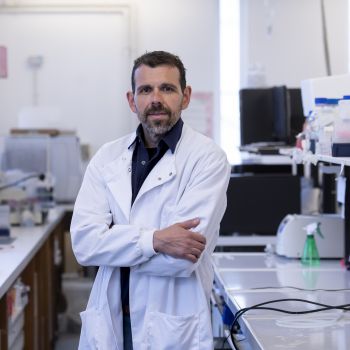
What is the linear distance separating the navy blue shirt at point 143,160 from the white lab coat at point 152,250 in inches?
0.7

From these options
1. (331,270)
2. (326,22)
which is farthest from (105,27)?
(331,270)

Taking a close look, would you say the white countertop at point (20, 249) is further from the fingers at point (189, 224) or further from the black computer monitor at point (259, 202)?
the black computer monitor at point (259, 202)

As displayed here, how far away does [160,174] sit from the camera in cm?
194

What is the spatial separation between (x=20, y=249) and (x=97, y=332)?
1486 millimetres

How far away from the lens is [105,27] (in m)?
5.74

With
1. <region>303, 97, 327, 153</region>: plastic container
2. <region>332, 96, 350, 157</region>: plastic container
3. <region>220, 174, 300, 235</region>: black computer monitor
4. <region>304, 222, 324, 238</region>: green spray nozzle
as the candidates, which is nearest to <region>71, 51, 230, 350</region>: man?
<region>332, 96, 350, 157</region>: plastic container

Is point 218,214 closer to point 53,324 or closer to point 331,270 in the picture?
point 331,270

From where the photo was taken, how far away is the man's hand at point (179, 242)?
1836 millimetres

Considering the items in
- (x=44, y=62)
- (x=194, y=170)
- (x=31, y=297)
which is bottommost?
(x=31, y=297)

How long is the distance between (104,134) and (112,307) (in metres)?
3.91

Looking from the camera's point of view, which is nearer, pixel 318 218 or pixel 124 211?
pixel 124 211

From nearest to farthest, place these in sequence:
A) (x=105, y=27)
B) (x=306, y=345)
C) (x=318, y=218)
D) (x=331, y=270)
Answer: (x=306, y=345), (x=331, y=270), (x=318, y=218), (x=105, y=27)

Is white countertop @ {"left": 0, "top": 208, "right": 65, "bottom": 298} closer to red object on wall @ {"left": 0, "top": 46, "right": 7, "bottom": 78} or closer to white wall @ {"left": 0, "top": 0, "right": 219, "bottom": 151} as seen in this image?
red object on wall @ {"left": 0, "top": 46, "right": 7, "bottom": 78}

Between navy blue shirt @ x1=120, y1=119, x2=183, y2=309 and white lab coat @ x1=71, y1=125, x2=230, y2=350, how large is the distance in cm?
2
